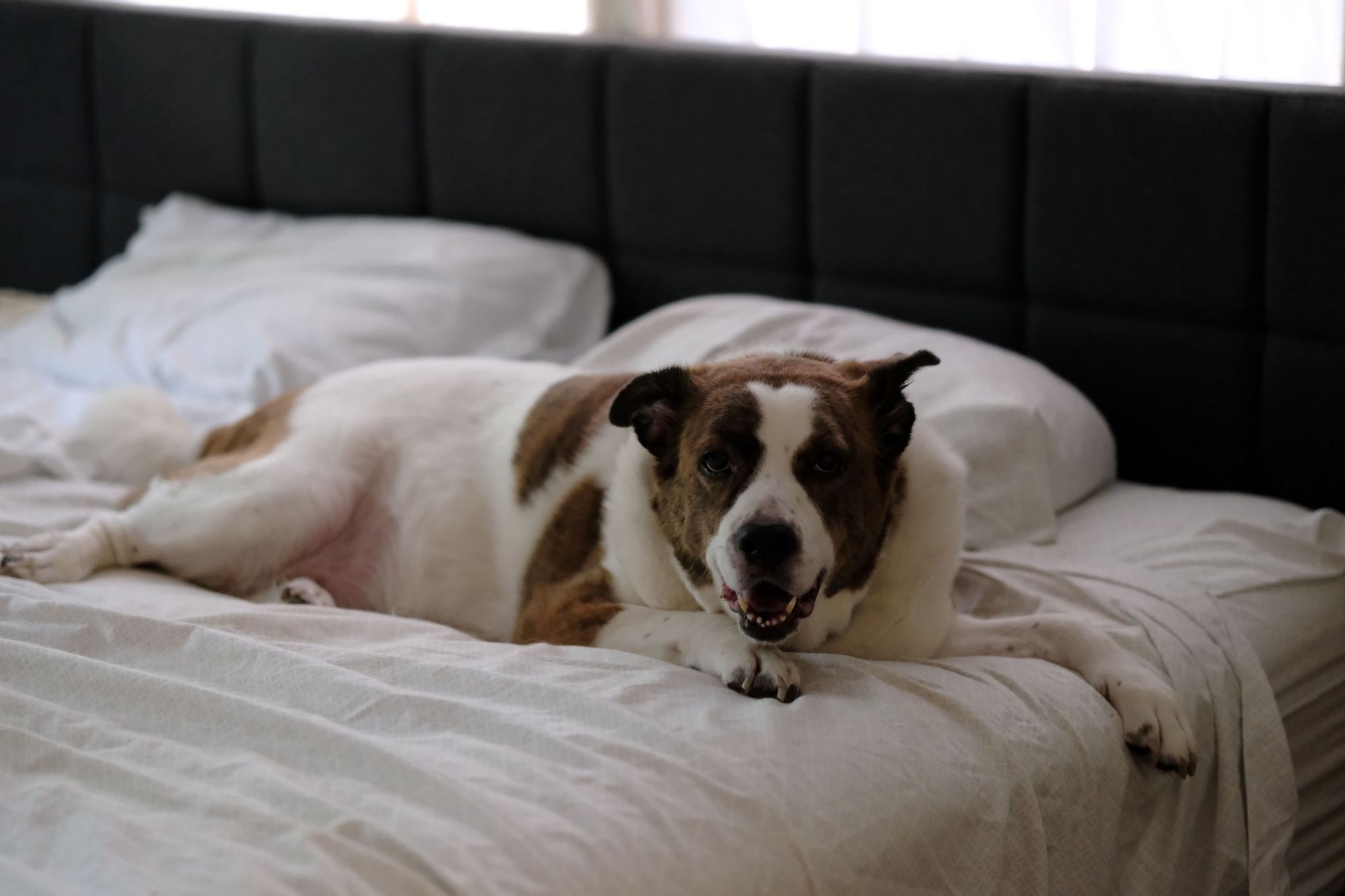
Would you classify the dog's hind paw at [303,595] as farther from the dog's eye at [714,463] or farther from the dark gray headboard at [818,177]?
the dark gray headboard at [818,177]

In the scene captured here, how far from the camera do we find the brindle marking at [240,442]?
231 cm

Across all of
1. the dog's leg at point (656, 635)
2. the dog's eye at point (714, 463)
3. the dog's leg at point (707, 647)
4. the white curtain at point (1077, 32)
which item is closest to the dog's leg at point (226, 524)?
the dog's leg at point (656, 635)

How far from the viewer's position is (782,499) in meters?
1.63

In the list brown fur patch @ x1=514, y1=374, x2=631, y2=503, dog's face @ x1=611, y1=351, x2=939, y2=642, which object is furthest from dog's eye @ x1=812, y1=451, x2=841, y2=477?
brown fur patch @ x1=514, y1=374, x2=631, y2=503

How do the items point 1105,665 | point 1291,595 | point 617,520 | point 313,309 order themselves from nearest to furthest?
point 1105,665, point 617,520, point 1291,595, point 313,309

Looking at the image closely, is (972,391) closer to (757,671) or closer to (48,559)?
(757,671)

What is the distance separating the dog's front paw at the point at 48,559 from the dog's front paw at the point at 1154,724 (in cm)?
150

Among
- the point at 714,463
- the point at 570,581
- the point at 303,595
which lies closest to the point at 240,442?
the point at 303,595

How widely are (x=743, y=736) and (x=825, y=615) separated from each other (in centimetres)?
31

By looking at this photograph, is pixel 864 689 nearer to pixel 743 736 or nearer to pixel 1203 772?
pixel 743 736

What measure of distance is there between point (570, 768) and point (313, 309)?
1.91 m

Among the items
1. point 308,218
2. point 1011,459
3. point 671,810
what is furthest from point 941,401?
point 308,218

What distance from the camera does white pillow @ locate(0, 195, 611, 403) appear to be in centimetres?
306

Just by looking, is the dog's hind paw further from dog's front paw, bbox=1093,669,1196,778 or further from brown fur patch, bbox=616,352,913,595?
dog's front paw, bbox=1093,669,1196,778
